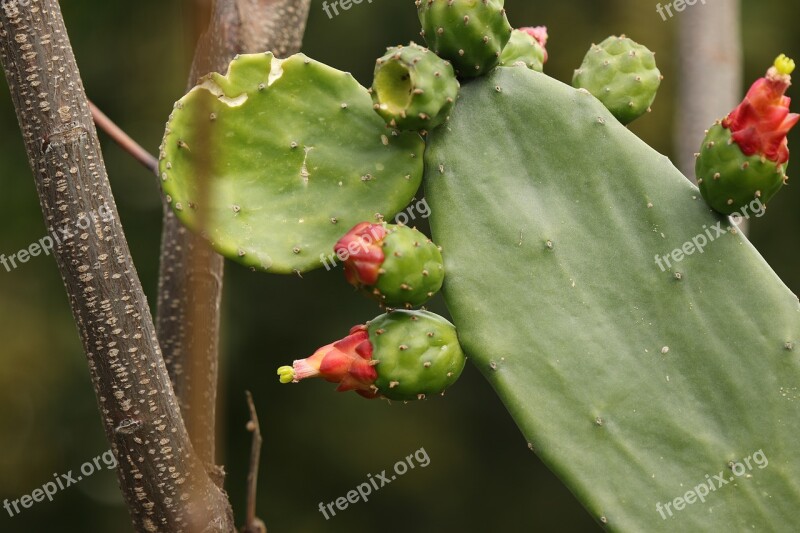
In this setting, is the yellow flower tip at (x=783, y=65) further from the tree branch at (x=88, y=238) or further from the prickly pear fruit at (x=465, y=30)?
the tree branch at (x=88, y=238)

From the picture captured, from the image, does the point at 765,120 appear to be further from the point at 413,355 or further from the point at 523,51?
the point at 413,355

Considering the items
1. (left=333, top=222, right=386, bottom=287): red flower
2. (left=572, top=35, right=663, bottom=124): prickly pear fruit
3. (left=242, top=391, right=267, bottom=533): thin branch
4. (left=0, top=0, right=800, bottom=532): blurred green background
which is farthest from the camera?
(left=0, top=0, right=800, bottom=532): blurred green background

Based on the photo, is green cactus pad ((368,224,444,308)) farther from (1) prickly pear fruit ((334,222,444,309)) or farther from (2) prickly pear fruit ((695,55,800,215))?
(2) prickly pear fruit ((695,55,800,215))

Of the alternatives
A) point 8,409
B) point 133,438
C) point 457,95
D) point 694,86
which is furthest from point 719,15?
point 8,409

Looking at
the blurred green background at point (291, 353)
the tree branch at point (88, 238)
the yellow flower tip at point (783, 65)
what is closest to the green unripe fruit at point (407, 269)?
the tree branch at point (88, 238)

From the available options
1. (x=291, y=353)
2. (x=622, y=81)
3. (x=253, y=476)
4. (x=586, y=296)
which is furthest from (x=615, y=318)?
(x=291, y=353)

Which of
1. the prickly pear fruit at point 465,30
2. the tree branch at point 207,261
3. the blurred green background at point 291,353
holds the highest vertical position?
the prickly pear fruit at point 465,30

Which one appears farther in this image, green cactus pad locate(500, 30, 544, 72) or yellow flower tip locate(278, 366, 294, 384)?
green cactus pad locate(500, 30, 544, 72)

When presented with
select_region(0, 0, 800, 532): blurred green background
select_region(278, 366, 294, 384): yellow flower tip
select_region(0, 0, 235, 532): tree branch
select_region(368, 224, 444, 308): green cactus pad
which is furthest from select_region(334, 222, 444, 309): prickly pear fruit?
select_region(0, 0, 800, 532): blurred green background

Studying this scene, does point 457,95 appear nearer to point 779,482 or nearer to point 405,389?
point 405,389
